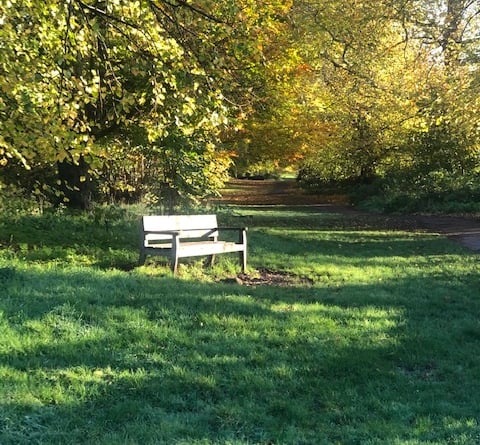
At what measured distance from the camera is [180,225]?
976 centimetres

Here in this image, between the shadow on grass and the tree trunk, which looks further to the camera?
the tree trunk

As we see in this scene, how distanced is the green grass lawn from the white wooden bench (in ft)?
1.04

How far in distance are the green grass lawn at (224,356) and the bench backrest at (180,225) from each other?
0.56m

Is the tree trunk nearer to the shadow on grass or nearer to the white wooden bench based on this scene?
the white wooden bench

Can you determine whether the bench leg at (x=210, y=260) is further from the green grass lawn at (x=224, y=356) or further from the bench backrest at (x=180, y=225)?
the bench backrest at (x=180, y=225)

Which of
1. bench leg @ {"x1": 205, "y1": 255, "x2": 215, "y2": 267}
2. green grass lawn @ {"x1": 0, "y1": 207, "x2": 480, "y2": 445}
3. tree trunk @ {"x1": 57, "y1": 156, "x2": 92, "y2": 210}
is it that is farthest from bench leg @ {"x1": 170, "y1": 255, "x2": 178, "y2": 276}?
tree trunk @ {"x1": 57, "y1": 156, "x2": 92, "y2": 210}

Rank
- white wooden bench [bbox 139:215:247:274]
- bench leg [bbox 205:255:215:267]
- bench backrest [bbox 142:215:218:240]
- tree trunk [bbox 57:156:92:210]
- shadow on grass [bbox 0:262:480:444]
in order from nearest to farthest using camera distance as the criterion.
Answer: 1. shadow on grass [bbox 0:262:480:444]
2. white wooden bench [bbox 139:215:247:274]
3. bench backrest [bbox 142:215:218:240]
4. bench leg [bbox 205:255:215:267]
5. tree trunk [bbox 57:156:92:210]

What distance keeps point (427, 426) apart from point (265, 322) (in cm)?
244

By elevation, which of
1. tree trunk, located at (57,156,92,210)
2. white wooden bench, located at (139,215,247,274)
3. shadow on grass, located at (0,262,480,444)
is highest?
tree trunk, located at (57,156,92,210)

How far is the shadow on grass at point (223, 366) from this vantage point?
3.76 m

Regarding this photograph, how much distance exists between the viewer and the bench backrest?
29.9 feet

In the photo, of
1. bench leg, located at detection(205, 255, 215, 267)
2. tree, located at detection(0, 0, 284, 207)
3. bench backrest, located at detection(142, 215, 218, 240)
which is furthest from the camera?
bench leg, located at detection(205, 255, 215, 267)

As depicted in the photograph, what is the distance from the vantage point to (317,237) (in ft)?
49.8

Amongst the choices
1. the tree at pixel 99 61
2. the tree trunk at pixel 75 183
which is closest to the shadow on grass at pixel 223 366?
the tree at pixel 99 61
